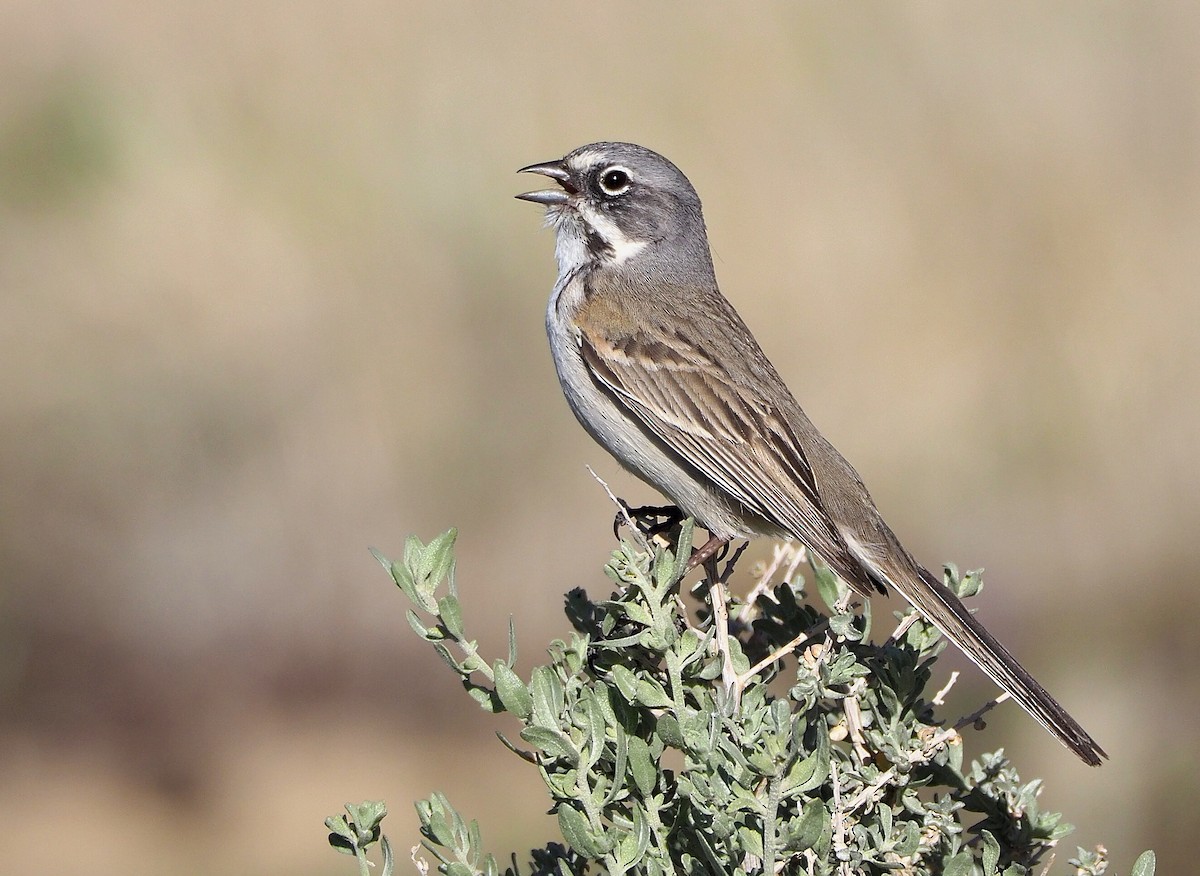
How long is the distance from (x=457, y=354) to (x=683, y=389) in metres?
4.62

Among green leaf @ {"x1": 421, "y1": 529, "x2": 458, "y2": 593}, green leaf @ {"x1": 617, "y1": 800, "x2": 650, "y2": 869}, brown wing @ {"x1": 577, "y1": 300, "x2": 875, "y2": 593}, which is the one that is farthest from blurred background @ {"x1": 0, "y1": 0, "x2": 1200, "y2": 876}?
green leaf @ {"x1": 617, "y1": 800, "x2": 650, "y2": 869}

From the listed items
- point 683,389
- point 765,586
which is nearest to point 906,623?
point 765,586

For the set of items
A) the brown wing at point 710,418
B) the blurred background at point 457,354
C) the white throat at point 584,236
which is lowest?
the brown wing at point 710,418

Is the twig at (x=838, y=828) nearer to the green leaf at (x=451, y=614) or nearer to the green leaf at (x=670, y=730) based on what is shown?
the green leaf at (x=670, y=730)

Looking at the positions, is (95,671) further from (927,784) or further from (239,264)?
(927,784)

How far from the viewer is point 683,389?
4883 millimetres

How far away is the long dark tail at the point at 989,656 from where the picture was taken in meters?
3.75

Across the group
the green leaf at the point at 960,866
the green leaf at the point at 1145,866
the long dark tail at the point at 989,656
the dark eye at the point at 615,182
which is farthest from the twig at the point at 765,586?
the dark eye at the point at 615,182

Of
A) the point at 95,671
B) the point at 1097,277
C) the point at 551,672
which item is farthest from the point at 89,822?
the point at 1097,277

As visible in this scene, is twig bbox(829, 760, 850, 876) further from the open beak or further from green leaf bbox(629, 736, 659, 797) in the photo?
the open beak

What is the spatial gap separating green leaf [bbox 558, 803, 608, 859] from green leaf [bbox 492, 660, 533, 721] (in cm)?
21

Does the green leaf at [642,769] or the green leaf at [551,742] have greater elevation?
the green leaf at [551,742]

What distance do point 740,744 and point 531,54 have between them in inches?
330

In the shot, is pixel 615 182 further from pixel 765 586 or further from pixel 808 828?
pixel 808 828
